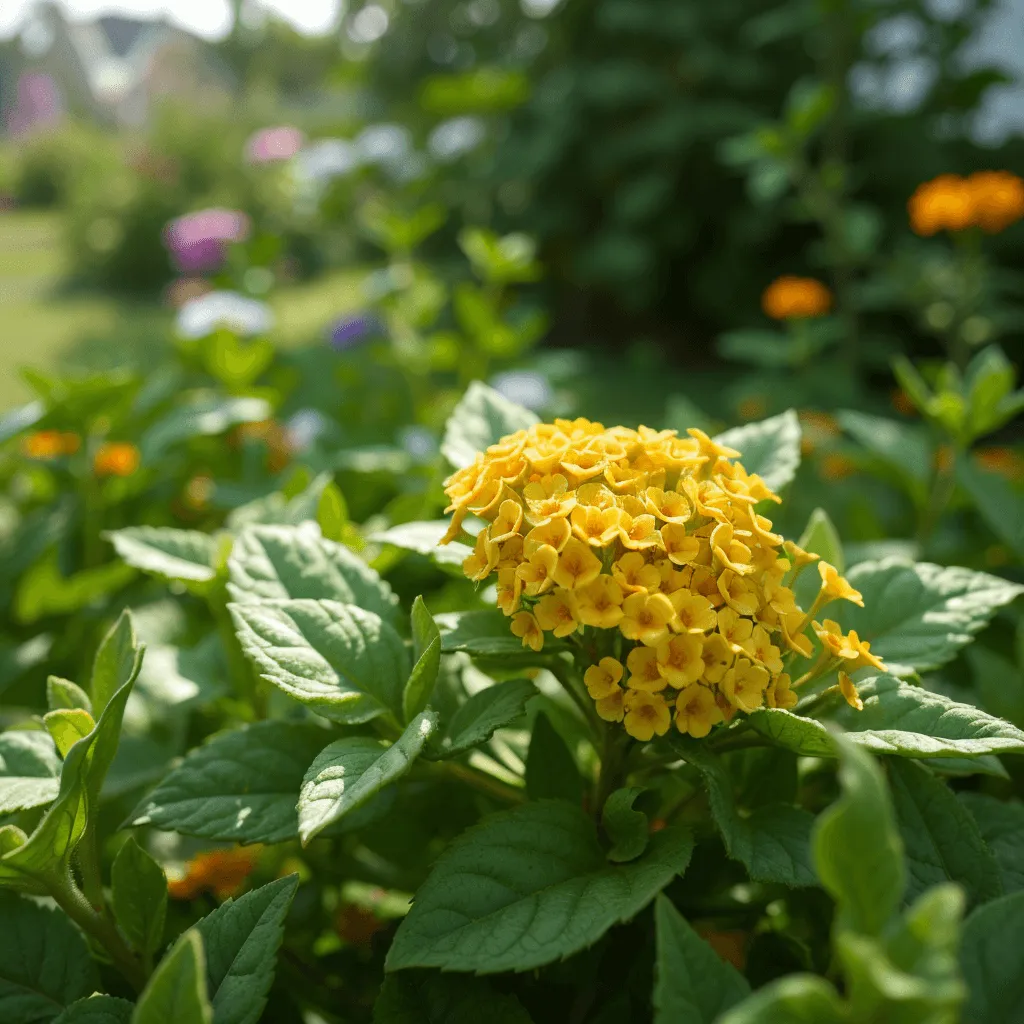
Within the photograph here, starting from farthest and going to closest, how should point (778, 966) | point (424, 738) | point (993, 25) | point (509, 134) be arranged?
point (509, 134), point (993, 25), point (778, 966), point (424, 738)

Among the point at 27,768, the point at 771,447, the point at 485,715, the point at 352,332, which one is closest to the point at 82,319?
the point at 352,332

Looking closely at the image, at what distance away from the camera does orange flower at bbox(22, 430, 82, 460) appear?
5.63 feet

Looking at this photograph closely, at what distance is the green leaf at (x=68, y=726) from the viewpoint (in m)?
0.85

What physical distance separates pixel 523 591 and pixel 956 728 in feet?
1.30

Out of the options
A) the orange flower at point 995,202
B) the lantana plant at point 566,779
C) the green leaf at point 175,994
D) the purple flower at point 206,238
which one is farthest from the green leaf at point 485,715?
the purple flower at point 206,238

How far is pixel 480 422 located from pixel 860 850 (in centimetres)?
73

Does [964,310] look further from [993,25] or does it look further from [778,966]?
[993,25]

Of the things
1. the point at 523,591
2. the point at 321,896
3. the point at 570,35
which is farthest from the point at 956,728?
the point at 570,35

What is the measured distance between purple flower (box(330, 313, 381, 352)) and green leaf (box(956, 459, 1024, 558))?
8.57 ft

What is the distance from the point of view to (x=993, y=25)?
5.04 m

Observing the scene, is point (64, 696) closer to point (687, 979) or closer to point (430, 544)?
point (430, 544)

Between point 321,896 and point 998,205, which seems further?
Answer: point 998,205

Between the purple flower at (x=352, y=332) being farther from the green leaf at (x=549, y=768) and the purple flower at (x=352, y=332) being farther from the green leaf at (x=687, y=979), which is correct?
the green leaf at (x=687, y=979)

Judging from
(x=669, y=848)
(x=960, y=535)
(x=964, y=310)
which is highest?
(x=669, y=848)
